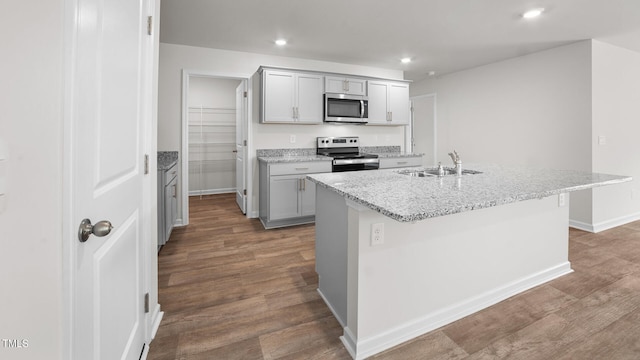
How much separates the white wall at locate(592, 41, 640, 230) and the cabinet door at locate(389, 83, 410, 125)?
7.70ft

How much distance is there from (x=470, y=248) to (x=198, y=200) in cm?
491

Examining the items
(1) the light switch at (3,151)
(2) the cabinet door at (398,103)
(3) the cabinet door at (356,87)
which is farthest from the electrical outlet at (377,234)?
(2) the cabinet door at (398,103)

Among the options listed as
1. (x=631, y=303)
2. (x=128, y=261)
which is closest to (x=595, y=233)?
(x=631, y=303)

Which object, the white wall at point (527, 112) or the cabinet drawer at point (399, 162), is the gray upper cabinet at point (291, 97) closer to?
the cabinet drawer at point (399, 162)

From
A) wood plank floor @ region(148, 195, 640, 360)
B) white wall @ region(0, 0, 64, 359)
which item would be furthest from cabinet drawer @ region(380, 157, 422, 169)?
white wall @ region(0, 0, 64, 359)

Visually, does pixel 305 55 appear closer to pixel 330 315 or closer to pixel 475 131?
pixel 475 131

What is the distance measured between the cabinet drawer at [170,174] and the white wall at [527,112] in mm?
4694

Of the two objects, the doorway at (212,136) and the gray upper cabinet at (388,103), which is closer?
the gray upper cabinet at (388,103)

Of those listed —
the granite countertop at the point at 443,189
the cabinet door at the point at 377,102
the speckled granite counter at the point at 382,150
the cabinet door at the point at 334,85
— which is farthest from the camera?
the speckled granite counter at the point at 382,150

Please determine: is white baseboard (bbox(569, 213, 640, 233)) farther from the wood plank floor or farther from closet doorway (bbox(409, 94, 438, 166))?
closet doorway (bbox(409, 94, 438, 166))

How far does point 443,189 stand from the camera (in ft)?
5.52

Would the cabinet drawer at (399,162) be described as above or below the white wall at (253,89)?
below

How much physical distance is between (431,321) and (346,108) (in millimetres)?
3308

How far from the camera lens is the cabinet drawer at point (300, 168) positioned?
3816mm
